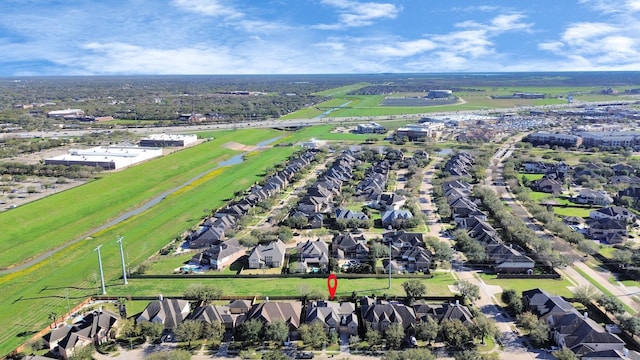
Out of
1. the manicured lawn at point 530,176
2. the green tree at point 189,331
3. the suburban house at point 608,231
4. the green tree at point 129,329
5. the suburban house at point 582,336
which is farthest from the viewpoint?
the manicured lawn at point 530,176

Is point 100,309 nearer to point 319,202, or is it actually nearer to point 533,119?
point 319,202

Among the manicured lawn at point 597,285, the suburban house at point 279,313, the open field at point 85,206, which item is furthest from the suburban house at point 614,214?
the open field at point 85,206

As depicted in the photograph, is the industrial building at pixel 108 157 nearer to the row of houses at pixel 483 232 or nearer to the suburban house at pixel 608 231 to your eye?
the row of houses at pixel 483 232

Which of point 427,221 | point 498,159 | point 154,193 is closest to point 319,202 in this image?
point 427,221

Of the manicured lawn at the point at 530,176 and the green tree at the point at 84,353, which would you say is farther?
the manicured lawn at the point at 530,176

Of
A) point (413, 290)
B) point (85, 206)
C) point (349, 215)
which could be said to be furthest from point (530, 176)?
point (85, 206)

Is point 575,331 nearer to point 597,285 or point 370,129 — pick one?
point 597,285
